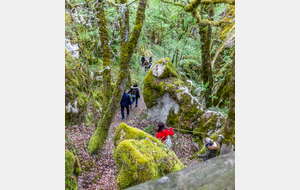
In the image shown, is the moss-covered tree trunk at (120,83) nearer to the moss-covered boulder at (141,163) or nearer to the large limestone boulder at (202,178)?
the moss-covered boulder at (141,163)

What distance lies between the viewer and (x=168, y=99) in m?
5.25

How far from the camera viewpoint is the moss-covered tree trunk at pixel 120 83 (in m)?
3.69

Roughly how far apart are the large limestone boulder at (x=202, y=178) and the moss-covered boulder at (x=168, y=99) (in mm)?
2698

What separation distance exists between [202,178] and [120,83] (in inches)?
115

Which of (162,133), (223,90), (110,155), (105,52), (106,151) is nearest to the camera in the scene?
(162,133)

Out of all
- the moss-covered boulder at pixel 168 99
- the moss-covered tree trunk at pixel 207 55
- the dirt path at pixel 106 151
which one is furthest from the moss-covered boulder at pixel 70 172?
the moss-covered tree trunk at pixel 207 55

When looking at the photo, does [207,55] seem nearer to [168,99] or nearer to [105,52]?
[168,99]

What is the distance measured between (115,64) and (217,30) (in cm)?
421

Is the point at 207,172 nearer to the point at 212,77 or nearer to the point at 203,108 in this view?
the point at 203,108

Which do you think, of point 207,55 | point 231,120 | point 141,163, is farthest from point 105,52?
point 231,120

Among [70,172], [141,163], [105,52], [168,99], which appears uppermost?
[105,52]

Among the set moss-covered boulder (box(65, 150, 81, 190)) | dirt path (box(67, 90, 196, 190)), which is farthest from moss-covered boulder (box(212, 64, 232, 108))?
moss-covered boulder (box(65, 150, 81, 190))

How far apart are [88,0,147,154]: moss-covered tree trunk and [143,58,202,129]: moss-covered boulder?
1.09 metres

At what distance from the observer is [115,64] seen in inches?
204
